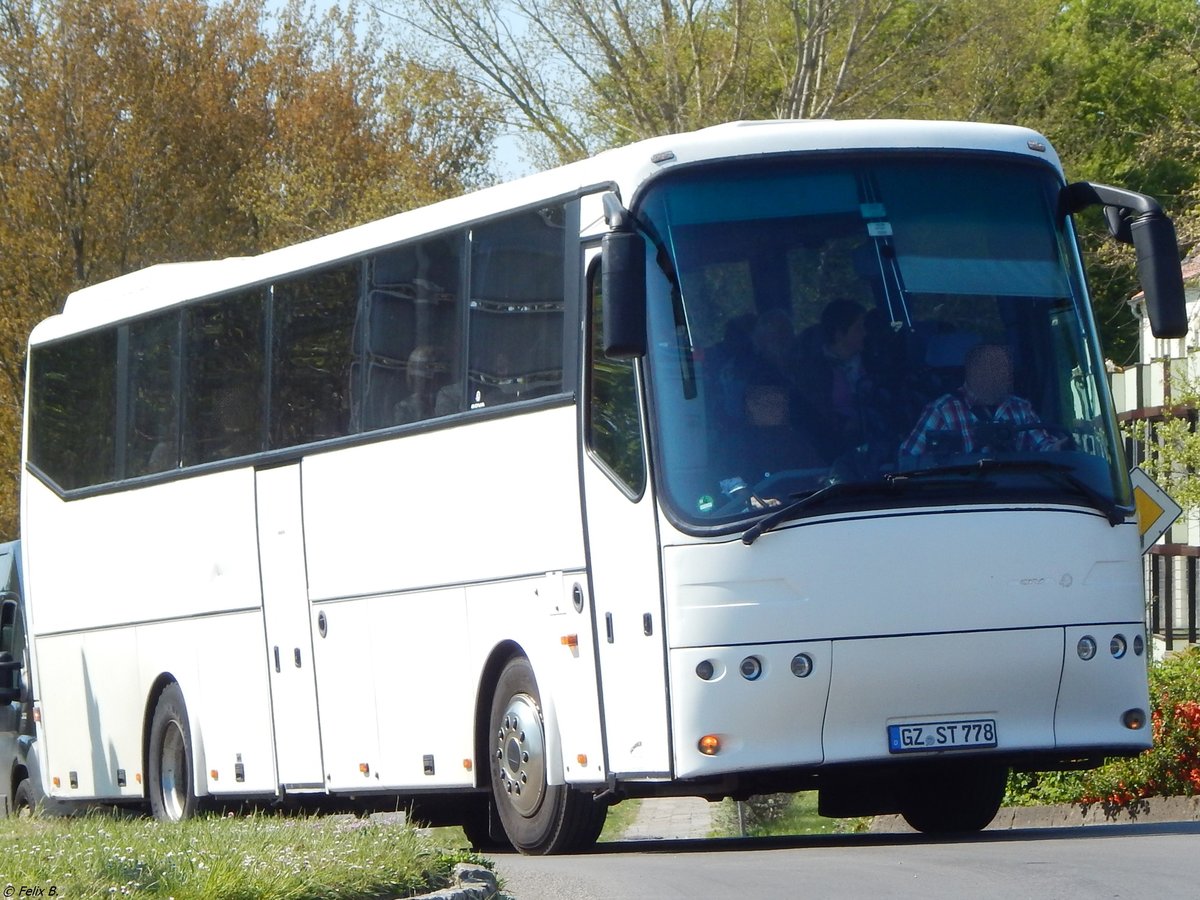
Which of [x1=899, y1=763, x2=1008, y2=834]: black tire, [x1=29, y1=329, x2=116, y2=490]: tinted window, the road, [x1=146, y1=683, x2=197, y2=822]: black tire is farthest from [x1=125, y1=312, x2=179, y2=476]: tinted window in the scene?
[x1=899, y1=763, x2=1008, y2=834]: black tire

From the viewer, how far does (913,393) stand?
36.2 feet

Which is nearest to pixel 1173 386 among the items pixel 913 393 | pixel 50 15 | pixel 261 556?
pixel 261 556

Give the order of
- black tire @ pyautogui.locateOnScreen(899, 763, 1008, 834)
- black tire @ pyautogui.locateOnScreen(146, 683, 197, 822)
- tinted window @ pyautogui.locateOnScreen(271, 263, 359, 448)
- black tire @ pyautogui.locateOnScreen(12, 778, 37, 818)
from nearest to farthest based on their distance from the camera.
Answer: black tire @ pyautogui.locateOnScreen(899, 763, 1008, 834), tinted window @ pyautogui.locateOnScreen(271, 263, 359, 448), black tire @ pyautogui.locateOnScreen(146, 683, 197, 822), black tire @ pyautogui.locateOnScreen(12, 778, 37, 818)

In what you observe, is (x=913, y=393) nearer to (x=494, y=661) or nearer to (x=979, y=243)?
(x=979, y=243)

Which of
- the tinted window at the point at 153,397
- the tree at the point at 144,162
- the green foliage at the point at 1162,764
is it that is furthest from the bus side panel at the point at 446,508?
the tree at the point at 144,162

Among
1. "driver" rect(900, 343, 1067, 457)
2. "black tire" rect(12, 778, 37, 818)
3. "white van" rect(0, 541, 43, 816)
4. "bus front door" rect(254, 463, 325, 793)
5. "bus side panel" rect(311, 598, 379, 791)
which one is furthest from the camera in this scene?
"white van" rect(0, 541, 43, 816)

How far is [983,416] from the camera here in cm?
1109

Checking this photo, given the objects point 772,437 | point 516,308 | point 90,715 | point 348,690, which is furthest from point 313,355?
point 90,715

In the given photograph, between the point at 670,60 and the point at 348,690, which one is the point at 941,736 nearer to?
the point at 348,690

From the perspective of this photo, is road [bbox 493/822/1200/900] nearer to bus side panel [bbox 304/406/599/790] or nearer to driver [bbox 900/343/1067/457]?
bus side panel [bbox 304/406/599/790]

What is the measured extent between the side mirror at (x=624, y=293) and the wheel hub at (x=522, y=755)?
2455 millimetres

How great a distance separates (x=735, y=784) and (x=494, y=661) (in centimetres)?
229

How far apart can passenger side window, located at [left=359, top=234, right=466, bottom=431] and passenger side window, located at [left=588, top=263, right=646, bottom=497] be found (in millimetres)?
1562

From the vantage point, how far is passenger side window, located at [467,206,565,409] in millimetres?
11945
